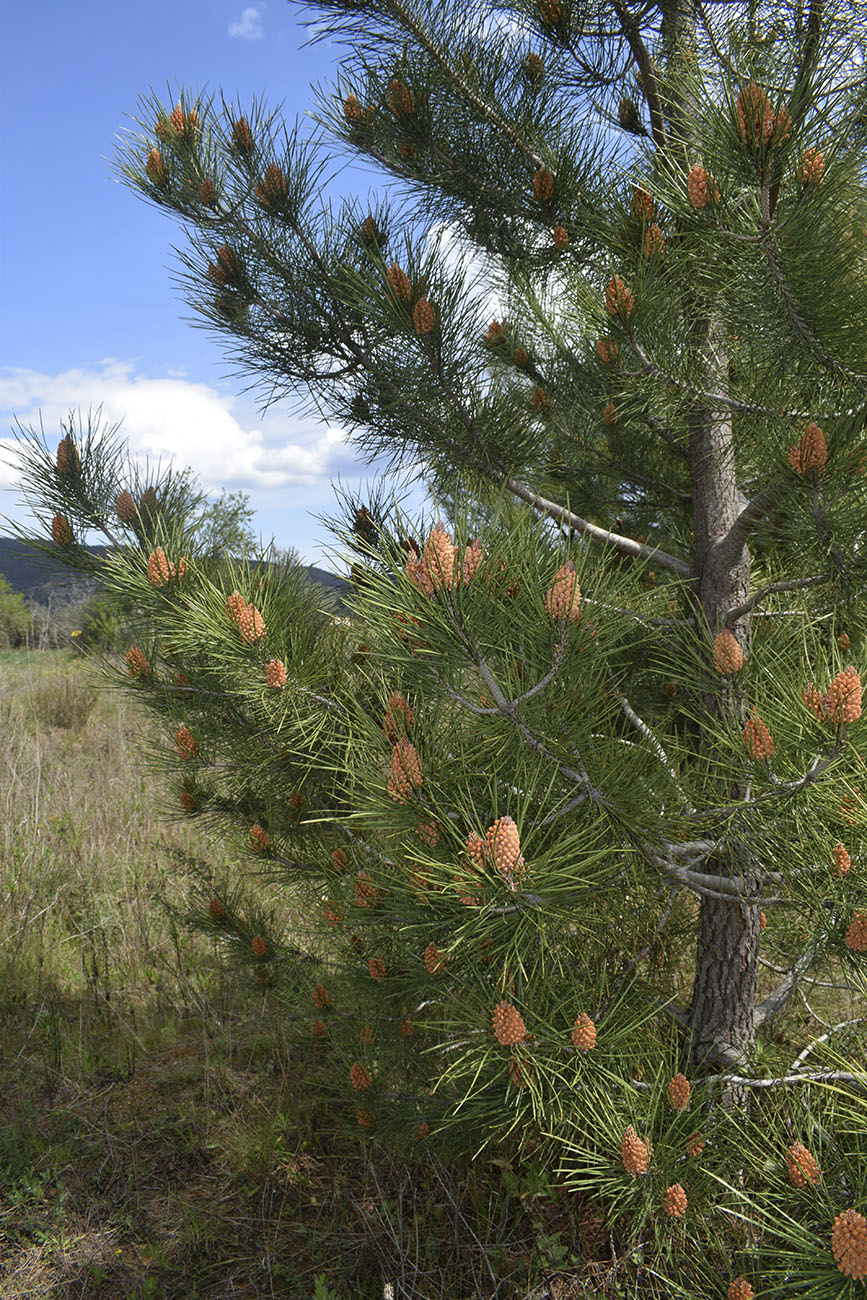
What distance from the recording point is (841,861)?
134cm

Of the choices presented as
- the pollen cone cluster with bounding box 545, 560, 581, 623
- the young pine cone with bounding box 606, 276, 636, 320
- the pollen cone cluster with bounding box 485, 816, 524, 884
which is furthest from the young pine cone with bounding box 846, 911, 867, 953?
the young pine cone with bounding box 606, 276, 636, 320

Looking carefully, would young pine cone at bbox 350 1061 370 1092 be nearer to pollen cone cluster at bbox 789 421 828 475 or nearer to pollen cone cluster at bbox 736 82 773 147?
pollen cone cluster at bbox 789 421 828 475

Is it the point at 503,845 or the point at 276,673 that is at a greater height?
the point at 276,673

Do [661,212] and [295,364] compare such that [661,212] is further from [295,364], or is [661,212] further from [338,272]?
[295,364]

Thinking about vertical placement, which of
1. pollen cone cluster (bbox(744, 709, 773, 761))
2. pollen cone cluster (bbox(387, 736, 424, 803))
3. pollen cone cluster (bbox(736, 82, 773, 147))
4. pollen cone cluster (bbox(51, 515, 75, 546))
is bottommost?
pollen cone cluster (bbox(387, 736, 424, 803))

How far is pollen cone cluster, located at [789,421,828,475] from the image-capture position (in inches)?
51.8

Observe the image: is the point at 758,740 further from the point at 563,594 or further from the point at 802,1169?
the point at 802,1169

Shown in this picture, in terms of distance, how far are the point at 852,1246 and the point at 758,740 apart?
660 millimetres

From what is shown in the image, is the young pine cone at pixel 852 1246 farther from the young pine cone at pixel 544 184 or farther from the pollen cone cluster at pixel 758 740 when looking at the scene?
the young pine cone at pixel 544 184

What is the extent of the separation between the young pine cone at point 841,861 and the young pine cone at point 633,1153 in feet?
1.82

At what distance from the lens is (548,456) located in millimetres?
2199

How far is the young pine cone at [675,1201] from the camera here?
4.54ft

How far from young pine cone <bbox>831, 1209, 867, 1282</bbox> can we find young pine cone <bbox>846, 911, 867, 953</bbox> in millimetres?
415

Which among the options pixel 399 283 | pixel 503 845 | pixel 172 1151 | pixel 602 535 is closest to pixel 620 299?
pixel 399 283
